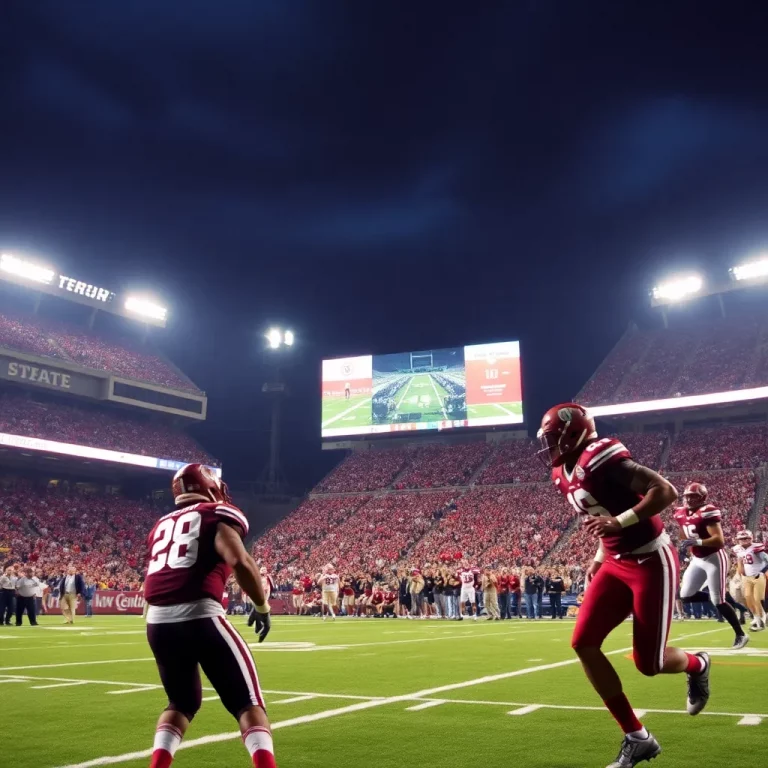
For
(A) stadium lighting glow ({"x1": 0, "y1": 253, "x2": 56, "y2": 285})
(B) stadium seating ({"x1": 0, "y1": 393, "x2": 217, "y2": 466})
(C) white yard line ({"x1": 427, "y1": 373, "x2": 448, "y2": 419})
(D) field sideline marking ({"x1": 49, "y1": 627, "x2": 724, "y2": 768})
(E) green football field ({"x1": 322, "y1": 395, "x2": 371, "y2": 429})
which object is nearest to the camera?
(D) field sideline marking ({"x1": 49, "y1": 627, "x2": 724, "y2": 768})

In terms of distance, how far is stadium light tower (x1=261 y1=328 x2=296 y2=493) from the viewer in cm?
5350

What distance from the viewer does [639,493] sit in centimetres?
454

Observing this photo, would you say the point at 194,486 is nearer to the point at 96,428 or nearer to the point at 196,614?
the point at 196,614

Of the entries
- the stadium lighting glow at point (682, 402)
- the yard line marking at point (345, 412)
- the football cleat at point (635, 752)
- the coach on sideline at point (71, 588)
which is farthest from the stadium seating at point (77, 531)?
the football cleat at point (635, 752)

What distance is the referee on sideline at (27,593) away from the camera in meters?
19.9

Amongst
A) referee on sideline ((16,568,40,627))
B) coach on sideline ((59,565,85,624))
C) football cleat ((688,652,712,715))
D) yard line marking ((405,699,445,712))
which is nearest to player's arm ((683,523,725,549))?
yard line marking ((405,699,445,712))

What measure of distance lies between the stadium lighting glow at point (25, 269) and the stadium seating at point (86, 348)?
232 centimetres

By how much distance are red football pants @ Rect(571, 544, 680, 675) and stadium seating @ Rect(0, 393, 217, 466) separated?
38808 millimetres

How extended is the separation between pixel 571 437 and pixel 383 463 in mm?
44674

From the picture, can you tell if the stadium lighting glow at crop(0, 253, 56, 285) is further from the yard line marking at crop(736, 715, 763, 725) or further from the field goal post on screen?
the yard line marking at crop(736, 715, 763, 725)

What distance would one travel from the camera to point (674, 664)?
489cm

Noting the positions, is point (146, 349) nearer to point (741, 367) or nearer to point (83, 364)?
point (83, 364)

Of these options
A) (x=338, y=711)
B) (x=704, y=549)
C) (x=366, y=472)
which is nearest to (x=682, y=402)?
(x=366, y=472)

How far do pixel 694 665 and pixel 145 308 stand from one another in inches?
2034
